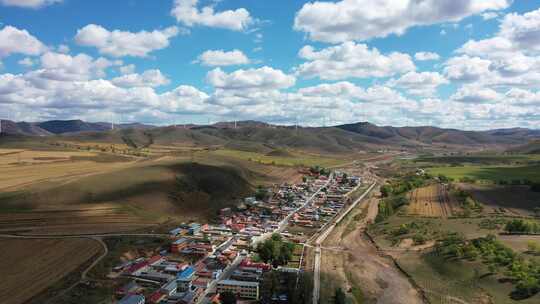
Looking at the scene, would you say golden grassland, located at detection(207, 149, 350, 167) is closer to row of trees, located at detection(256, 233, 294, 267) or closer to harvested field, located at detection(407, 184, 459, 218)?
harvested field, located at detection(407, 184, 459, 218)

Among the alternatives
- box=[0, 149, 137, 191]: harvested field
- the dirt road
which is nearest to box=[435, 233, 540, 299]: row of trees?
the dirt road

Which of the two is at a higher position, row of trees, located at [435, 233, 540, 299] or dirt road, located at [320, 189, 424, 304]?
row of trees, located at [435, 233, 540, 299]

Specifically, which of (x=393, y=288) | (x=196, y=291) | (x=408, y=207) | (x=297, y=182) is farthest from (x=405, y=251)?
(x=297, y=182)

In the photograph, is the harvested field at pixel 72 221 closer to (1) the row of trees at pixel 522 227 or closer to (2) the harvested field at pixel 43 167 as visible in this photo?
(2) the harvested field at pixel 43 167

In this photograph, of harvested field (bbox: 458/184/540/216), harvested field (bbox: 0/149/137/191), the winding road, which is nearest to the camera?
the winding road

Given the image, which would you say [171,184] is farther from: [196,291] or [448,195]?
[448,195]

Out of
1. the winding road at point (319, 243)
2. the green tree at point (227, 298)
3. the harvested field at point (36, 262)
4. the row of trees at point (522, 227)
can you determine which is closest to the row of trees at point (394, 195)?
the winding road at point (319, 243)
